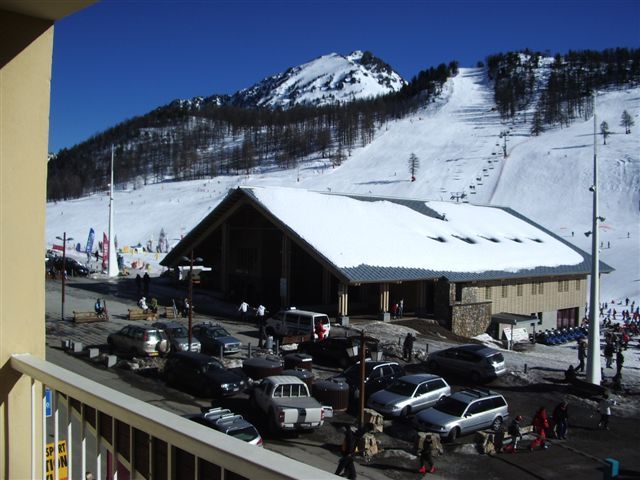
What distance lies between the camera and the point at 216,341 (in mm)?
24844

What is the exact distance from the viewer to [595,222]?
933 inches

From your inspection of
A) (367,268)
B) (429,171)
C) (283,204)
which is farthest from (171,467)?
(429,171)

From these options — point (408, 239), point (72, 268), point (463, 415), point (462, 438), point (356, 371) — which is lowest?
point (462, 438)

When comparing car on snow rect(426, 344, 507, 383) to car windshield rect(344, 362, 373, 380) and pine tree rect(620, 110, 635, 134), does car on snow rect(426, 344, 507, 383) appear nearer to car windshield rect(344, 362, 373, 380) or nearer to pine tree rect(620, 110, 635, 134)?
car windshield rect(344, 362, 373, 380)

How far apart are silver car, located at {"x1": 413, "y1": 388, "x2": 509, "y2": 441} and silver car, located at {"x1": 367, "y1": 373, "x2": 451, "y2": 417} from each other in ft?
2.64

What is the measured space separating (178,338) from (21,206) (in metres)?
21.8

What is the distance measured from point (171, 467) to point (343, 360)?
72.3 feet

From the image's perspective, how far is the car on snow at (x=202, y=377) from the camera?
61.9 feet

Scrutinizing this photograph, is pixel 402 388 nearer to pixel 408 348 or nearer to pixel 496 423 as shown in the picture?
pixel 496 423

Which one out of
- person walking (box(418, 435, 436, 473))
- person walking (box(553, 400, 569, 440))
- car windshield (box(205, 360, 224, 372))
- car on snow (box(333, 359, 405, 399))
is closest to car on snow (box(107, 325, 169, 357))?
car windshield (box(205, 360, 224, 372))

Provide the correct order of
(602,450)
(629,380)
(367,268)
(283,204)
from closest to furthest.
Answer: (602,450), (629,380), (367,268), (283,204)

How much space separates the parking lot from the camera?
14953mm

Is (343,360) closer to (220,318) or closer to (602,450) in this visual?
(602,450)

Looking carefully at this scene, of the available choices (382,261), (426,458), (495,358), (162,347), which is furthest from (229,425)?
(382,261)
